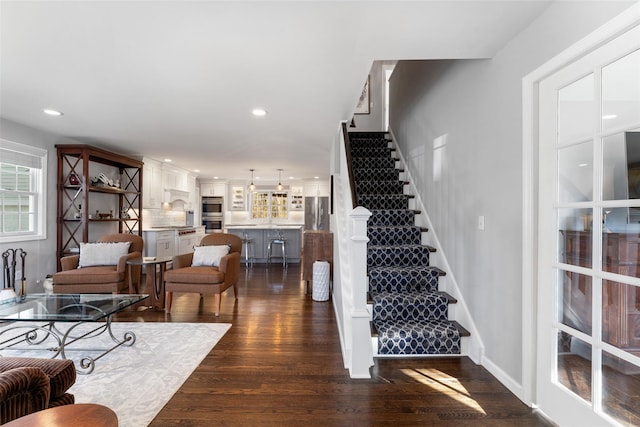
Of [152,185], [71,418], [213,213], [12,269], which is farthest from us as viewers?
[213,213]

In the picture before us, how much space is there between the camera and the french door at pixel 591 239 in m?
1.41

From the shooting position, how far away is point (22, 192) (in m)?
4.26

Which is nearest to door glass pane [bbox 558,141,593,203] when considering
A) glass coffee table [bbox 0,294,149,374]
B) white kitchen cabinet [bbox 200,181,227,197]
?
glass coffee table [bbox 0,294,149,374]

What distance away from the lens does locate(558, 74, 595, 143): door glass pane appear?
1.59m

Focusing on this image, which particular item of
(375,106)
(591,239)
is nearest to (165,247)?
(375,106)

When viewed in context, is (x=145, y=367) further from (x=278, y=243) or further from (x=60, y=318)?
(x=278, y=243)

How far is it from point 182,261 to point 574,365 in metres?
4.06

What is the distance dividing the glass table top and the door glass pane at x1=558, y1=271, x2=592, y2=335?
10.6 ft

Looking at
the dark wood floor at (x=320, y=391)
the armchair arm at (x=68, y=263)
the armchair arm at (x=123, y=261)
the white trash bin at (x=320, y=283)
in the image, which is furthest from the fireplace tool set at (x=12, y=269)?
the white trash bin at (x=320, y=283)

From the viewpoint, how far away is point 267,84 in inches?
112

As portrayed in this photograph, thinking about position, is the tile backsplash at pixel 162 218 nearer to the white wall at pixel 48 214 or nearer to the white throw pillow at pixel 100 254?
the white wall at pixel 48 214

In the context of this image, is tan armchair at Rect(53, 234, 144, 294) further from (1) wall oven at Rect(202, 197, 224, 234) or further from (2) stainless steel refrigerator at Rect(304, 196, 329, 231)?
(2) stainless steel refrigerator at Rect(304, 196, 329, 231)

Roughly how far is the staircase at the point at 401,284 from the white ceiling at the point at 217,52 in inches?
48.4

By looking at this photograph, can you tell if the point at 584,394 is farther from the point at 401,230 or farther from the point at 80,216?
the point at 80,216
